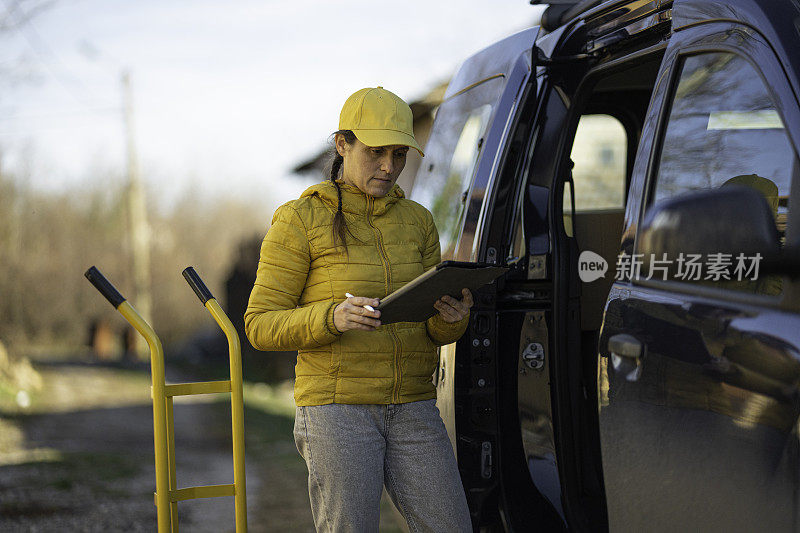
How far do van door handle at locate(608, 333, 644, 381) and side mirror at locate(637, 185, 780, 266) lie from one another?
38 centimetres

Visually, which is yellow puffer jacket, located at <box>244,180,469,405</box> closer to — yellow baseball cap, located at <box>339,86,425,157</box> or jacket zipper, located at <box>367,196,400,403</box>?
jacket zipper, located at <box>367,196,400,403</box>

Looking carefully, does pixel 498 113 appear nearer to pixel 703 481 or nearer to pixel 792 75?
pixel 792 75

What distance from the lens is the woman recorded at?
2707 millimetres

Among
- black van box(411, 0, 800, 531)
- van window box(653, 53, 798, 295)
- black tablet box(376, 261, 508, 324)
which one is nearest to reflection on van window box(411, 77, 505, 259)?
black van box(411, 0, 800, 531)

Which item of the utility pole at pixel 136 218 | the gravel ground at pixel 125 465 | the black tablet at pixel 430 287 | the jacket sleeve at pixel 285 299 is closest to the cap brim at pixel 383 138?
the jacket sleeve at pixel 285 299

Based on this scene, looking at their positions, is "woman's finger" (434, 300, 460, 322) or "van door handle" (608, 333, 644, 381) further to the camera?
"woman's finger" (434, 300, 460, 322)

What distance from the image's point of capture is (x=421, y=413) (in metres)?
2.84

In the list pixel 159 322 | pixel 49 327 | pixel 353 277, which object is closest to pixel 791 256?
pixel 353 277

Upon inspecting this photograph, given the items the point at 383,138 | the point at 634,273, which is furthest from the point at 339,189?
the point at 634,273

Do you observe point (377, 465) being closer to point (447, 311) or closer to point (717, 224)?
point (447, 311)

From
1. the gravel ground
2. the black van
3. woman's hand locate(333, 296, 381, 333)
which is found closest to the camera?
the black van

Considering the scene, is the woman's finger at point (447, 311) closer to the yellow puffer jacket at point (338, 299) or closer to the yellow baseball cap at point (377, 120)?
the yellow puffer jacket at point (338, 299)

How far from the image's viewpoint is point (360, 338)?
8.95ft

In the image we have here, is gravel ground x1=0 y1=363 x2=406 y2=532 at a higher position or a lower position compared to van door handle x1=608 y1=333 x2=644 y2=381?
lower
